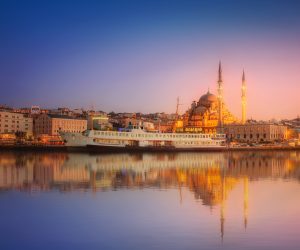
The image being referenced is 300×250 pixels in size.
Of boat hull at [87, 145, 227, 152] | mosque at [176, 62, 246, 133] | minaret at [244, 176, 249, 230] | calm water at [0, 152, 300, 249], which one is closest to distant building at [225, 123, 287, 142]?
Answer: mosque at [176, 62, 246, 133]

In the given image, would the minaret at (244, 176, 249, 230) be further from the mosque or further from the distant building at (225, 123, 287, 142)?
the mosque

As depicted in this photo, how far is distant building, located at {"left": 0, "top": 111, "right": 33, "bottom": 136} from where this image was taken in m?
80.4

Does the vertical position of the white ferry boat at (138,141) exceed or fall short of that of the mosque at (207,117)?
it falls short

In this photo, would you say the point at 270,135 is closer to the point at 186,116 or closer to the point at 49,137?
the point at 186,116

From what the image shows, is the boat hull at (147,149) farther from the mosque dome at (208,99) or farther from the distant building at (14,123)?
the mosque dome at (208,99)

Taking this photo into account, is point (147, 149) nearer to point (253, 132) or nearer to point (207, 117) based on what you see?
point (253, 132)

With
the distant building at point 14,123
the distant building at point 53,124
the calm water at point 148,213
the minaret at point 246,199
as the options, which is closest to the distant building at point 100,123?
the distant building at point 53,124

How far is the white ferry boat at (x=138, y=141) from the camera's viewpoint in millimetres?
56531

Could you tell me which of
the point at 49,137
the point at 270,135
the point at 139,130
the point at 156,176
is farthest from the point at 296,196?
the point at 270,135

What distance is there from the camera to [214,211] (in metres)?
15.3

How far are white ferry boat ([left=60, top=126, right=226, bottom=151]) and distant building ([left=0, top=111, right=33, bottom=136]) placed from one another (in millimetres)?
23171

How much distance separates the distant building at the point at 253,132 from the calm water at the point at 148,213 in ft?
219

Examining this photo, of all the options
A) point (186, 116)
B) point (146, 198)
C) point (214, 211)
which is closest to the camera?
point (214, 211)

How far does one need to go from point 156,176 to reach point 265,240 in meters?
14.7
